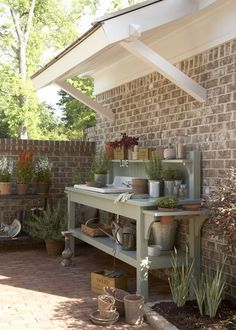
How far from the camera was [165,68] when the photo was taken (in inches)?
199

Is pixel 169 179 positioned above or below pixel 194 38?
below

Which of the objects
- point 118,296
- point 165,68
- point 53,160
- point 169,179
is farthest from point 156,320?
point 53,160

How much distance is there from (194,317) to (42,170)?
4817 millimetres

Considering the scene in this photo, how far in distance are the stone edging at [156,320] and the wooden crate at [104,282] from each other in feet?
2.13

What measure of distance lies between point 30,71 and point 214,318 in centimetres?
1487

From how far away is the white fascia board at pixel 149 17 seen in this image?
4516 mm

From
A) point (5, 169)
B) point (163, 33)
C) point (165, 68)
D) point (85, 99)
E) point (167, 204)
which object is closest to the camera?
point (167, 204)

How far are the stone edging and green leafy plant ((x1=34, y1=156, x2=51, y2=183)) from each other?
13.5 ft

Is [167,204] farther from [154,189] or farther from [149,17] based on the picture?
[149,17]

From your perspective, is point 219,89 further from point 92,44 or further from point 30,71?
point 30,71

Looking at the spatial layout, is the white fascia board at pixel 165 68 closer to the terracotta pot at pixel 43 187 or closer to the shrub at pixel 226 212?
the shrub at pixel 226 212

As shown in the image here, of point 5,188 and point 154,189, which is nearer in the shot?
point 154,189

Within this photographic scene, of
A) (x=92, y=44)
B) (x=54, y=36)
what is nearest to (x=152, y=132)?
(x=92, y=44)

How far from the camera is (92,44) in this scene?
4895 millimetres
